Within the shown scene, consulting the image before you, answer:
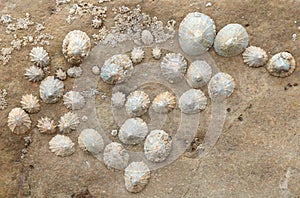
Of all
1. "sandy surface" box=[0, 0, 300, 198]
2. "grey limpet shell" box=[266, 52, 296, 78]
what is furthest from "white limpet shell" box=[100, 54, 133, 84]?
"grey limpet shell" box=[266, 52, 296, 78]

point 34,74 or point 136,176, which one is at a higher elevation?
point 34,74

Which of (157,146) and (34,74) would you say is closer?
(157,146)

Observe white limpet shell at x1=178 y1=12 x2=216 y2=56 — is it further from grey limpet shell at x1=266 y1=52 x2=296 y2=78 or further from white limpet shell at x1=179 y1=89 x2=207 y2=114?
grey limpet shell at x1=266 y1=52 x2=296 y2=78

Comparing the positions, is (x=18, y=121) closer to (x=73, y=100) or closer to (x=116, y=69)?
(x=73, y=100)

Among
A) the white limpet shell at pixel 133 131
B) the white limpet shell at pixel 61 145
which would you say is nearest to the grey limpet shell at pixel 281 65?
the white limpet shell at pixel 133 131

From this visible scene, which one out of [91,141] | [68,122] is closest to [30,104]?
[68,122]

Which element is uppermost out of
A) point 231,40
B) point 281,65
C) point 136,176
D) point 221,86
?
point 231,40

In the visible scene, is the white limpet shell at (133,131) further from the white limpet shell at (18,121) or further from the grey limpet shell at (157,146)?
the white limpet shell at (18,121)
